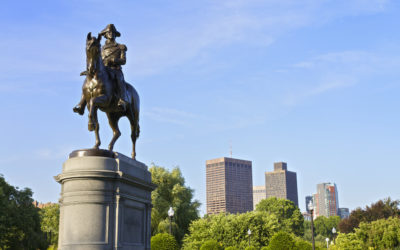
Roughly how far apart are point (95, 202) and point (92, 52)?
4289 mm

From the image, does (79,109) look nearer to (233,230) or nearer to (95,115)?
(95,115)

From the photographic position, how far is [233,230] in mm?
53562

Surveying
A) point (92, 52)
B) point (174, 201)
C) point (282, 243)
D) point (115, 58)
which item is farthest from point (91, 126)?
point (174, 201)

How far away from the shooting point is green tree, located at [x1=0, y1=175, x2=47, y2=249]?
4381 centimetres

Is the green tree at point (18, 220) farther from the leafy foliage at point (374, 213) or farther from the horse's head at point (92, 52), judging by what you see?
the leafy foliage at point (374, 213)

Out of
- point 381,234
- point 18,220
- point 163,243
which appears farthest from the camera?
point 381,234

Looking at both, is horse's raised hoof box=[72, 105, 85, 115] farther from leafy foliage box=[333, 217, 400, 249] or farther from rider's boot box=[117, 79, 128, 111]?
leafy foliage box=[333, 217, 400, 249]

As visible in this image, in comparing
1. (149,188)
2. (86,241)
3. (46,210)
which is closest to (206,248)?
(149,188)

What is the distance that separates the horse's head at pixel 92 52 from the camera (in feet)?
44.5

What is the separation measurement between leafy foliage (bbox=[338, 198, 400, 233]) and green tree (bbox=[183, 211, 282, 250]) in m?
24.2

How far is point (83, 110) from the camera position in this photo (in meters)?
14.5

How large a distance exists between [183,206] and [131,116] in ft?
128

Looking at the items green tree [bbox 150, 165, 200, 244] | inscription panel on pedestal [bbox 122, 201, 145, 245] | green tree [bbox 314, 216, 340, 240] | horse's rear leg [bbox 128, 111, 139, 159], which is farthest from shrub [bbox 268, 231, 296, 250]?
green tree [bbox 314, 216, 340, 240]

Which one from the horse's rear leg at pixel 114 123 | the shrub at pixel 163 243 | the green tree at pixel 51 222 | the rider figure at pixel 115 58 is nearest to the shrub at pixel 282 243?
the shrub at pixel 163 243
